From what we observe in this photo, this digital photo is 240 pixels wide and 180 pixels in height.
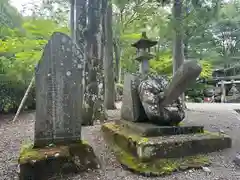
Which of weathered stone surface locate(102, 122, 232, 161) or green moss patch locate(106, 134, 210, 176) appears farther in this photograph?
weathered stone surface locate(102, 122, 232, 161)

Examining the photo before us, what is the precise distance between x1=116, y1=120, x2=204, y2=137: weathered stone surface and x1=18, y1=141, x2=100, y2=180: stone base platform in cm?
86

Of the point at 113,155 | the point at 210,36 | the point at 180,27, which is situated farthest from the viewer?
the point at 210,36

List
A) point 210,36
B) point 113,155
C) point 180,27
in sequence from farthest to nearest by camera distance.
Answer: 1. point 210,36
2. point 180,27
3. point 113,155

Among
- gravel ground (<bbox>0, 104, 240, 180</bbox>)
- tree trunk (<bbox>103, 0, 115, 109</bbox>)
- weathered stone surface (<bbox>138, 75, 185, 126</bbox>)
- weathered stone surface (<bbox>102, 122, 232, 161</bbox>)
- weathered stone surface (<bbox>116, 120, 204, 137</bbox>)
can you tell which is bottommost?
gravel ground (<bbox>0, 104, 240, 180</bbox>)

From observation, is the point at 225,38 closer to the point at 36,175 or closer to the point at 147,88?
the point at 147,88

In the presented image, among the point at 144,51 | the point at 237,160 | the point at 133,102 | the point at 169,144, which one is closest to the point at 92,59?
the point at 144,51

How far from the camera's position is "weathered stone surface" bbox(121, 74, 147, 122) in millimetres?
4184

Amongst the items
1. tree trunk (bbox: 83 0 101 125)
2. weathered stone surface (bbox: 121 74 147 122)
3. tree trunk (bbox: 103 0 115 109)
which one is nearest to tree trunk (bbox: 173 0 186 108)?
tree trunk (bbox: 103 0 115 109)

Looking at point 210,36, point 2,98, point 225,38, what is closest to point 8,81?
point 2,98

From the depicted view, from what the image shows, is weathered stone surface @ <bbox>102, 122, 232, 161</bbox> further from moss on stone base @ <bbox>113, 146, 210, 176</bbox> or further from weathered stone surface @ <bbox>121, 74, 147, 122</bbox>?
weathered stone surface @ <bbox>121, 74, 147, 122</bbox>

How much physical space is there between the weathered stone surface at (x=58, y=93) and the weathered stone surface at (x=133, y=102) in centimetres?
112

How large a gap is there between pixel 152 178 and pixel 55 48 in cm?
218

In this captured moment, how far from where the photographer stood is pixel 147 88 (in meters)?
3.96

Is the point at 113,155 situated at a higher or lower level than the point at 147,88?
lower
